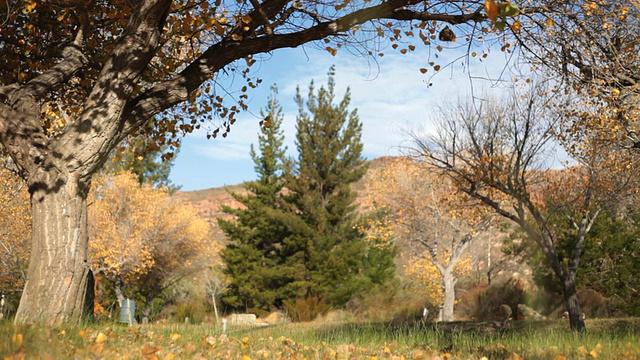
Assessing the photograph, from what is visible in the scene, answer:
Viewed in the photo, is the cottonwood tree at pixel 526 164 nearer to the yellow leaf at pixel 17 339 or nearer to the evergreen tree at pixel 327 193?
the yellow leaf at pixel 17 339

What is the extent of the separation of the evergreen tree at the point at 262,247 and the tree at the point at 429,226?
6.30 metres

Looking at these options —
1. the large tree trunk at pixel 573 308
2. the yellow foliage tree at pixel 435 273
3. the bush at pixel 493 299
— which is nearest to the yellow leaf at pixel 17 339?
the large tree trunk at pixel 573 308

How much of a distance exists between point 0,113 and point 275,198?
25.4 metres

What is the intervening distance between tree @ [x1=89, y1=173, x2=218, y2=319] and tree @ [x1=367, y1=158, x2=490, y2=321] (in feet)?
34.5

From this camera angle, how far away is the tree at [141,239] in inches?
981

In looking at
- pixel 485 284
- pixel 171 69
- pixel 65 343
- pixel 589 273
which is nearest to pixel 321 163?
pixel 485 284

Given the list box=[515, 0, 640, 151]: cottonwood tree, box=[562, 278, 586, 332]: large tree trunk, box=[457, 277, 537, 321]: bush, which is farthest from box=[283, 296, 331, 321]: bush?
box=[515, 0, 640, 151]: cottonwood tree

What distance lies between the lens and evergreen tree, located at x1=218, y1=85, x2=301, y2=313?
2891 cm

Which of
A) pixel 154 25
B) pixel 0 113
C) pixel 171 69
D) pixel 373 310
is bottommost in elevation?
pixel 373 310

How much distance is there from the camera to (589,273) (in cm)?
1908

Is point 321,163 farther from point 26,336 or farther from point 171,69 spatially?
point 26,336

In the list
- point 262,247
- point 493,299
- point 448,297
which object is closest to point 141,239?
point 262,247

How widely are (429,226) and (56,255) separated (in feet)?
67.2

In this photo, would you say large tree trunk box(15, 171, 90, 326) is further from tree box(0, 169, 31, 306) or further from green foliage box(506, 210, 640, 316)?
green foliage box(506, 210, 640, 316)
